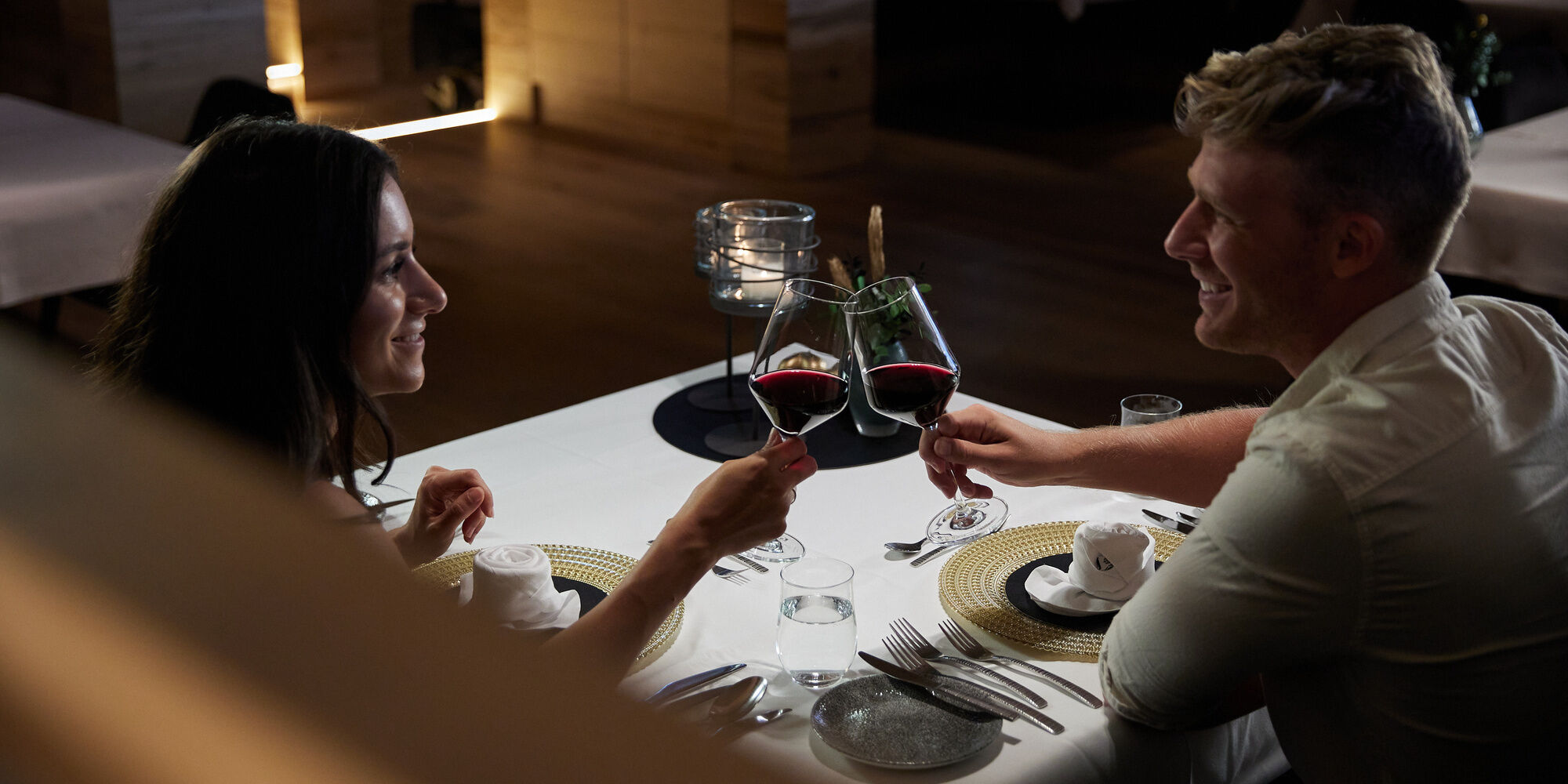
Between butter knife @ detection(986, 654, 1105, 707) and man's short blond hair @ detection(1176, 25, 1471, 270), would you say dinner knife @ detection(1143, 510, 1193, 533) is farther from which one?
man's short blond hair @ detection(1176, 25, 1471, 270)

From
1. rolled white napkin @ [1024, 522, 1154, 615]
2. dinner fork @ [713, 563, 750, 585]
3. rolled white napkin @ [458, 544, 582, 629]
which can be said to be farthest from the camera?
dinner fork @ [713, 563, 750, 585]

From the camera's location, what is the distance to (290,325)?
1.28 metres

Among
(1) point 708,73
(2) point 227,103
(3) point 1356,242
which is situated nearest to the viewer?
(3) point 1356,242

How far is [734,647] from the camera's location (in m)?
1.37

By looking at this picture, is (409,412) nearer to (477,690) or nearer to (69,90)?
(69,90)

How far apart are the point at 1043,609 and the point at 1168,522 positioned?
0.32 meters

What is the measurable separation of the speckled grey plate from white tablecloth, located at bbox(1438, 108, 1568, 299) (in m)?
2.51

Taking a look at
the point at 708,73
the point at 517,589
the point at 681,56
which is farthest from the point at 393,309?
the point at 681,56

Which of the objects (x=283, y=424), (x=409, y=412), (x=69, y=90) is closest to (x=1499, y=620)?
(x=283, y=424)

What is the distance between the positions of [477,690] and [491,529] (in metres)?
1.45

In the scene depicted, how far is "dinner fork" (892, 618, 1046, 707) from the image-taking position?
4.09 feet

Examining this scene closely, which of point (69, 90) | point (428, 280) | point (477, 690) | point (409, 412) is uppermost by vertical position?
point (477, 690)

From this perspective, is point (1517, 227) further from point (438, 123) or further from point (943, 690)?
point (438, 123)

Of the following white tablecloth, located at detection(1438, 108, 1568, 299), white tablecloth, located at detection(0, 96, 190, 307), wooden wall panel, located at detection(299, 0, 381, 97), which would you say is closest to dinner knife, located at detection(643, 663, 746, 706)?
white tablecloth, located at detection(0, 96, 190, 307)
